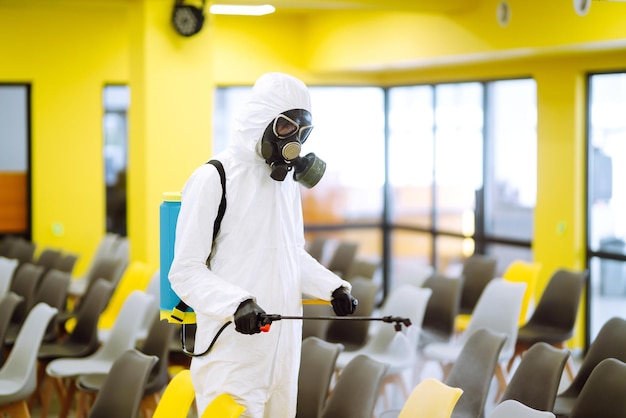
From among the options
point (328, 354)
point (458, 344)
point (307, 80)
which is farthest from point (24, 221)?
point (328, 354)

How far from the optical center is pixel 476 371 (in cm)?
501

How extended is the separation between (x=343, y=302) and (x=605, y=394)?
1359 mm

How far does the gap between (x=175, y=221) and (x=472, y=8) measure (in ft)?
17.8

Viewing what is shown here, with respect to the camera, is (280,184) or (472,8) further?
(472,8)

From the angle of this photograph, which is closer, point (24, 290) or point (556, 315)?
point (556, 315)

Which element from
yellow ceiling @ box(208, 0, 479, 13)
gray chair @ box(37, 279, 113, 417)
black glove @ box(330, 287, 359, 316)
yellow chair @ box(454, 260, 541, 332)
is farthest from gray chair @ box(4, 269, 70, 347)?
black glove @ box(330, 287, 359, 316)

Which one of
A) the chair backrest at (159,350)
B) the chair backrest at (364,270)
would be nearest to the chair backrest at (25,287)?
the chair backrest at (159,350)

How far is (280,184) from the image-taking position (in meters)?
3.75

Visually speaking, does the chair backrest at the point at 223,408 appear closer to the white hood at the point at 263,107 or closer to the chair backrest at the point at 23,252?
the white hood at the point at 263,107

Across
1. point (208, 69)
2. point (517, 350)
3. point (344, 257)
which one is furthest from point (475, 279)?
point (208, 69)

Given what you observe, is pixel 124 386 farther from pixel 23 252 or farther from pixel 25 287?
pixel 23 252

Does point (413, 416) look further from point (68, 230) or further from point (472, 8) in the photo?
point (68, 230)

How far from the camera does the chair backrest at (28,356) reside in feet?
18.7

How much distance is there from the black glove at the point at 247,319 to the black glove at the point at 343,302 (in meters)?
0.58
